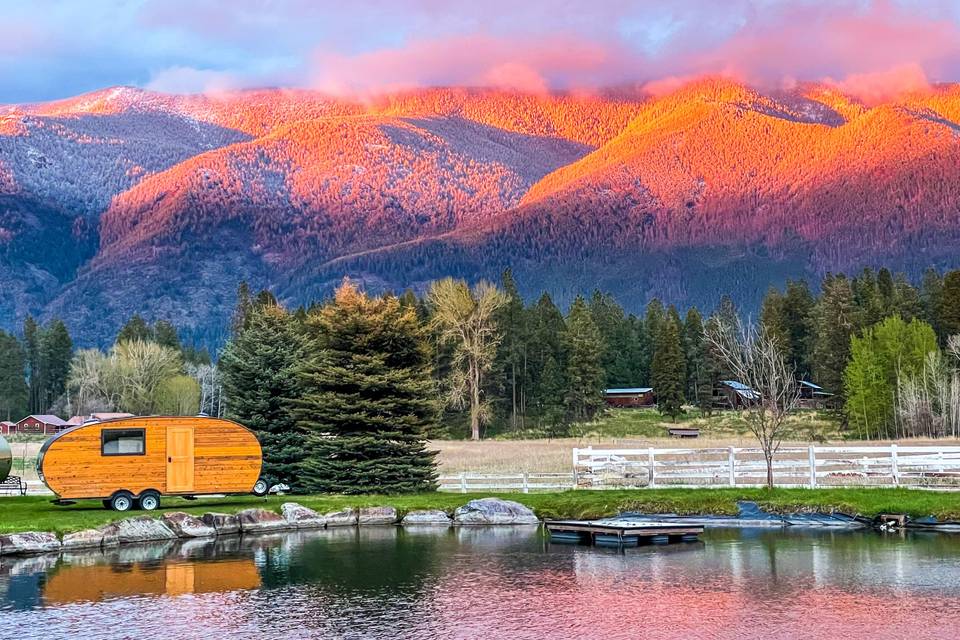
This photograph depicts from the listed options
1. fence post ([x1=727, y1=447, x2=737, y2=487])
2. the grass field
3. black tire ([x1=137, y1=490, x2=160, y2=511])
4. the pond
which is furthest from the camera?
the grass field

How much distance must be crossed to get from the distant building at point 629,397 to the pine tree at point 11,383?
76.3 meters

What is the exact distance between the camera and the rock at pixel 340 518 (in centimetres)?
3462

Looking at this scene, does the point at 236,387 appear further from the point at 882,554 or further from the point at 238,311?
the point at 238,311

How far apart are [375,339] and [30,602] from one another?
2068cm

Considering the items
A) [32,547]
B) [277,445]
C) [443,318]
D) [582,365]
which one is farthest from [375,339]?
[582,365]

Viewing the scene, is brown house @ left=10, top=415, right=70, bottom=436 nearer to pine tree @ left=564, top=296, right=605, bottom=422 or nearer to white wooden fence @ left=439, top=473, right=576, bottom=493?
pine tree @ left=564, top=296, right=605, bottom=422

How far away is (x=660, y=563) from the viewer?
85.2 ft

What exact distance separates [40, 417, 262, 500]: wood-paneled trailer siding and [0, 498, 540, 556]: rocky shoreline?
271 centimetres

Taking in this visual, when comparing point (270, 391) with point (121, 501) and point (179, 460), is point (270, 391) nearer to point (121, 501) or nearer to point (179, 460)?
point (179, 460)

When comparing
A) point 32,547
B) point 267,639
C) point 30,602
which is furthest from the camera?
point 32,547

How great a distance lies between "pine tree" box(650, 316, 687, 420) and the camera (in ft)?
327

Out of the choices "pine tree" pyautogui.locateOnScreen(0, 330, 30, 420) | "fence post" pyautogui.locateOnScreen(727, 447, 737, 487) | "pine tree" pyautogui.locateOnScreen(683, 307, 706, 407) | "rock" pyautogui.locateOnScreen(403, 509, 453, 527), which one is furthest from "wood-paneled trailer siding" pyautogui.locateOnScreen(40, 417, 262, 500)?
"pine tree" pyautogui.locateOnScreen(0, 330, 30, 420)

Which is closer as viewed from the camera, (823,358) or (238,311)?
(823,358)

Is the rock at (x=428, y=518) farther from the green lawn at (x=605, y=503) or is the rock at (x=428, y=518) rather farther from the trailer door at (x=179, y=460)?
the trailer door at (x=179, y=460)
